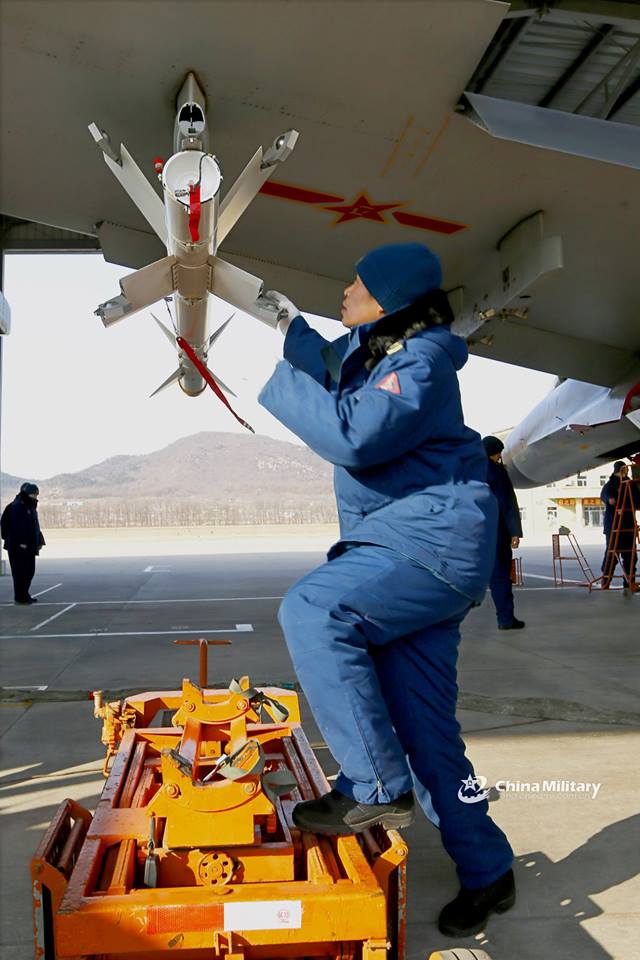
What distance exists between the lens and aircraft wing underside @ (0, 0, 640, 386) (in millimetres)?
5840

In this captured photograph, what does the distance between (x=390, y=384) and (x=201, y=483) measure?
160 m

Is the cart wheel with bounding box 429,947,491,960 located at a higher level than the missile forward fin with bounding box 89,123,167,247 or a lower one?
lower

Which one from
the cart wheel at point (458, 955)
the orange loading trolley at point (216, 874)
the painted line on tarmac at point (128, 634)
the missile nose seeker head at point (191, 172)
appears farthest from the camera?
the painted line on tarmac at point (128, 634)

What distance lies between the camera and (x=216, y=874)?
2059 mm

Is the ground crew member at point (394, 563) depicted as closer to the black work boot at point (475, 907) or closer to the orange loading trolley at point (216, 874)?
the black work boot at point (475, 907)

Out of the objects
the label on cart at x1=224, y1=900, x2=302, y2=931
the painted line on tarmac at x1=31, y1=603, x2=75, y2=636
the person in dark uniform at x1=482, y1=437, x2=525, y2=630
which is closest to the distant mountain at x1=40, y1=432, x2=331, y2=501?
the painted line on tarmac at x1=31, y1=603, x2=75, y2=636

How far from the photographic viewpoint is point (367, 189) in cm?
760

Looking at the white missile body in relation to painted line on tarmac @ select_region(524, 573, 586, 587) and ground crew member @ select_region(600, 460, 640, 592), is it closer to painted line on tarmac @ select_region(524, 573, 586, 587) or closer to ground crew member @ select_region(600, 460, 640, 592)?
ground crew member @ select_region(600, 460, 640, 592)

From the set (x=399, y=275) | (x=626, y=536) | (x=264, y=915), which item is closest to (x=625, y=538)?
(x=626, y=536)

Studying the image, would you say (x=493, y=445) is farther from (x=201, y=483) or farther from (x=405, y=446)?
(x=201, y=483)

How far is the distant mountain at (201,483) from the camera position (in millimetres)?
120875

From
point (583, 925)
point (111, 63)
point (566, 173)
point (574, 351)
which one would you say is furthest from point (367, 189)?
point (583, 925)

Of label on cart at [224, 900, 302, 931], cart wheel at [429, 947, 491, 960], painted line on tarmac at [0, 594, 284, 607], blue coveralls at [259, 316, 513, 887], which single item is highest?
blue coveralls at [259, 316, 513, 887]

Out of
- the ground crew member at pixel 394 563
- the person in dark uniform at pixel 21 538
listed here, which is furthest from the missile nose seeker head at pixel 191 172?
the person in dark uniform at pixel 21 538
